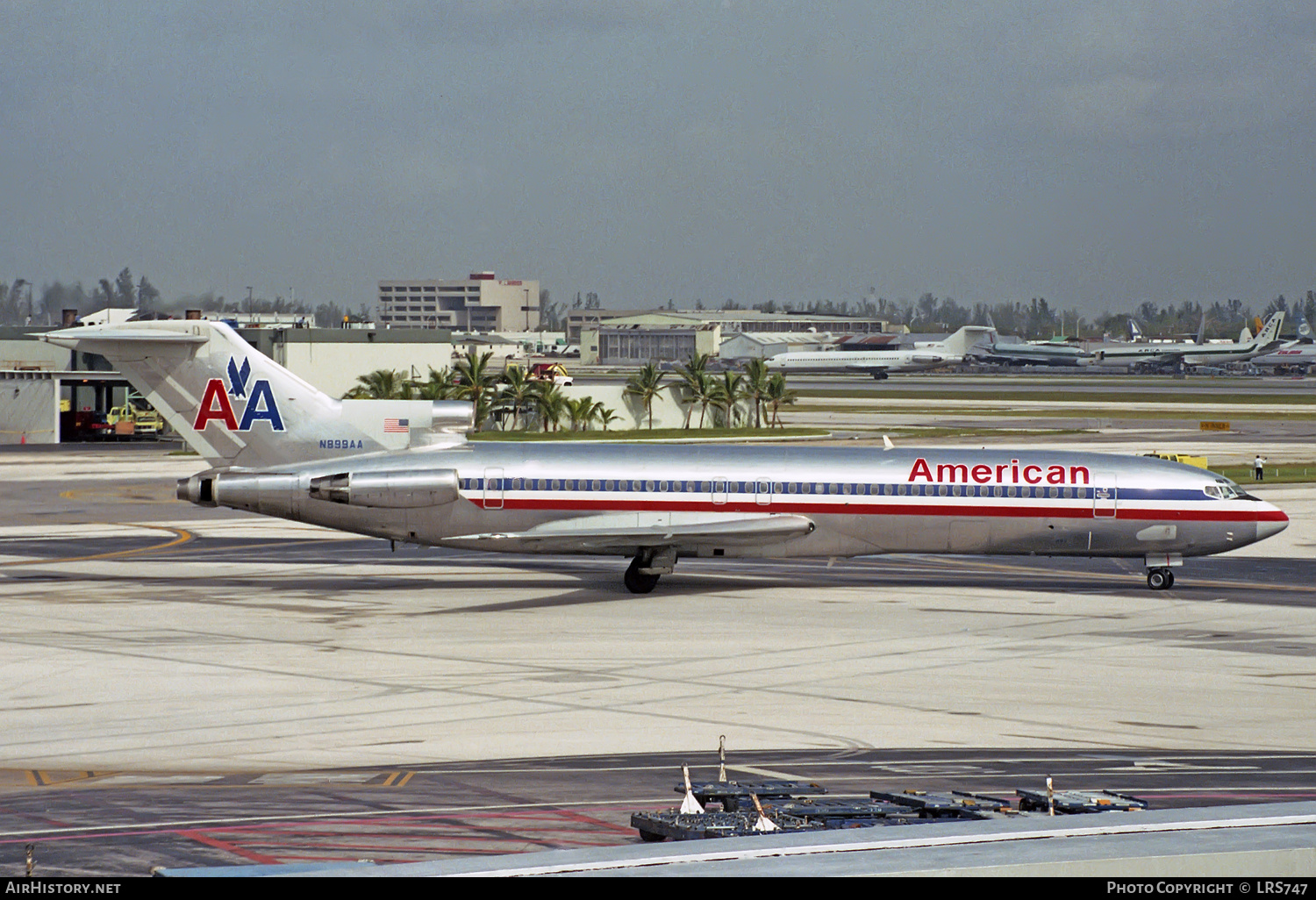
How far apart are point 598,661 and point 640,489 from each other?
9.72m

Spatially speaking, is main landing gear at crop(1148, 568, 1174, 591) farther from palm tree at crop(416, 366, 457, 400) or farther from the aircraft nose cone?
palm tree at crop(416, 366, 457, 400)

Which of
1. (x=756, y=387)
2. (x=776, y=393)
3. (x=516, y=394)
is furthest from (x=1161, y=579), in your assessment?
(x=756, y=387)

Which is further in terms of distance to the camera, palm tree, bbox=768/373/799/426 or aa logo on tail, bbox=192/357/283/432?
palm tree, bbox=768/373/799/426

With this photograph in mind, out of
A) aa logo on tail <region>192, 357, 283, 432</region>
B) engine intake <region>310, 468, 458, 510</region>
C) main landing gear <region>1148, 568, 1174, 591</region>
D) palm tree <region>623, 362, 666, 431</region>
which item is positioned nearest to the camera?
→ engine intake <region>310, 468, 458, 510</region>

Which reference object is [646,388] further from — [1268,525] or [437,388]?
[1268,525]

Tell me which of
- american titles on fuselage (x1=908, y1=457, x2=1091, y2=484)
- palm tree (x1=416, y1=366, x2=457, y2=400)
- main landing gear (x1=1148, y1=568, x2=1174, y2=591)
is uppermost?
palm tree (x1=416, y1=366, x2=457, y2=400)

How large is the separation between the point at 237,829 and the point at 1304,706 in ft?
58.4

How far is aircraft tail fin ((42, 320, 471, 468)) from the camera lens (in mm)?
39375

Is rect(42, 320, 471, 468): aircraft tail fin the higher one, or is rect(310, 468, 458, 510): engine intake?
rect(42, 320, 471, 468): aircraft tail fin

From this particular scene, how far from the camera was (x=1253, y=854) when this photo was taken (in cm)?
Answer: 960

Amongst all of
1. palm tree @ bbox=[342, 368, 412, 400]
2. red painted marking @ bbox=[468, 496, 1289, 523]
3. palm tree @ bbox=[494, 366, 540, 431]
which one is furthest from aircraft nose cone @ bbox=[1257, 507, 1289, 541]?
palm tree @ bbox=[494, 366, 540, 431]

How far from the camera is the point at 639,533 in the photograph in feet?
122

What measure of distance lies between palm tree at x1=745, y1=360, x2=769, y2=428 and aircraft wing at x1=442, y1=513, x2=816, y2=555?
2735 inches

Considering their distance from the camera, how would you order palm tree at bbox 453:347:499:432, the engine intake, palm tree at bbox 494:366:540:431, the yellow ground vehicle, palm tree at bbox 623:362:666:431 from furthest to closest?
palm tree at bbox 623:362:666:431 → palm tree at bbox 494:366:540:431 → the yellow ground vehicle → palm tree at bbox 453:347:499:432 → the engine intake
